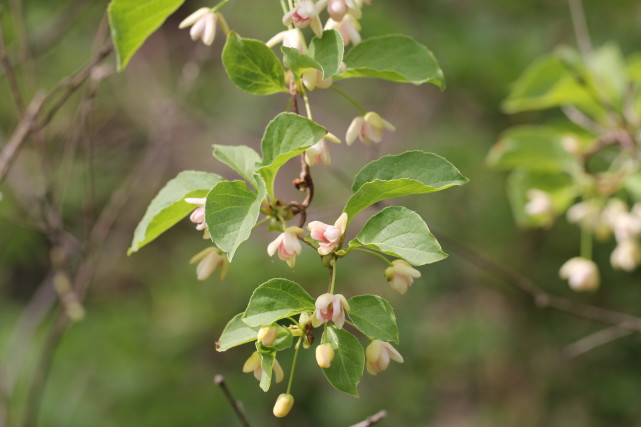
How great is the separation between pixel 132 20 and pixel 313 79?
26cm

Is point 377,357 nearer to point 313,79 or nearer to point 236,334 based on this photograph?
point 236,334

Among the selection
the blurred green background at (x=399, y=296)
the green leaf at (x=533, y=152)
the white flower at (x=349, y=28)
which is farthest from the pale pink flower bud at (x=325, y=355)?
the blurred green background at (x=399, y=296)

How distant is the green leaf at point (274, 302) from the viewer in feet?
2.41

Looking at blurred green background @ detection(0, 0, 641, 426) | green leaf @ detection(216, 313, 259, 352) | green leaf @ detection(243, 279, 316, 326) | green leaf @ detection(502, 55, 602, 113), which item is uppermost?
green leaf @ detection(243, 279, 316, 326)

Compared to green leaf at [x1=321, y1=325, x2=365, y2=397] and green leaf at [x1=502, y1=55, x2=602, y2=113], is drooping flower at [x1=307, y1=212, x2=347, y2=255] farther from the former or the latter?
green leaf at [x1=502, y1=55, x2=602, y2=113]

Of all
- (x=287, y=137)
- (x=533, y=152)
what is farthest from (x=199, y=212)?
(x=533, y=152)

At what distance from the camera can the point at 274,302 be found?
0.76 meters

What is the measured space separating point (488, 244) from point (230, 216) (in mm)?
2166

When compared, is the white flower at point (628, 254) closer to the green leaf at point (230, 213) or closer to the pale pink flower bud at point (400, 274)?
the pale pink flower bud at point (400, 274)

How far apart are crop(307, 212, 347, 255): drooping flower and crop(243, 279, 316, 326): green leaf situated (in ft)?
0.19

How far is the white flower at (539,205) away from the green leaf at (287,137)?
1.09 m

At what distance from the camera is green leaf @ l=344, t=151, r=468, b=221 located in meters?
0.75

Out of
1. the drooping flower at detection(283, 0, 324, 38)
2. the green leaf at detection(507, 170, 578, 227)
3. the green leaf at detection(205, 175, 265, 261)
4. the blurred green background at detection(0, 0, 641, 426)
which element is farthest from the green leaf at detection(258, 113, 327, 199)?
the blurred green background at detection(0, 0, 641, 426)

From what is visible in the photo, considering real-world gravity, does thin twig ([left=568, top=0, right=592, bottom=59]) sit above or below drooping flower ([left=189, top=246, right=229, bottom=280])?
below
